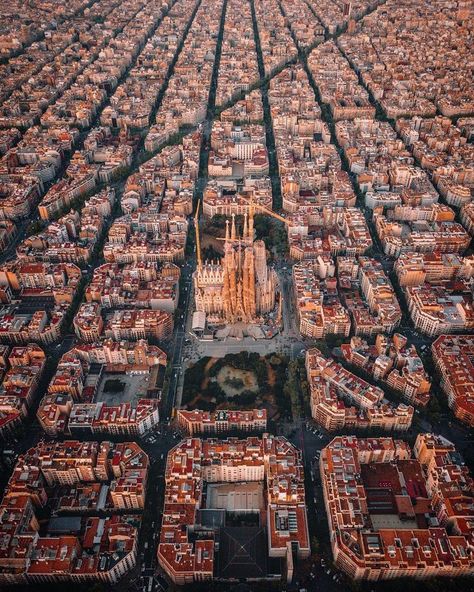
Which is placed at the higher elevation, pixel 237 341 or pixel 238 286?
pixel 238 286

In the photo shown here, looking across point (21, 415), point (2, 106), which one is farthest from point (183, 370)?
point (2, 106)

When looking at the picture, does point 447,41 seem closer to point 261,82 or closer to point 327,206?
point 261,82

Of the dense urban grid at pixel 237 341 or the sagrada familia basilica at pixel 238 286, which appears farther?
the sagrada familia basilica at pixel 238 286

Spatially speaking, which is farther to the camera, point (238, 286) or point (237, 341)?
point (237, 341)

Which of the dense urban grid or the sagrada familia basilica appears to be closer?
the dense urban grid
